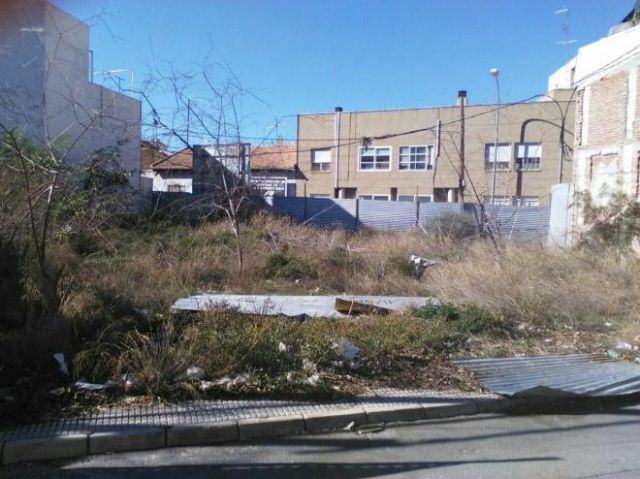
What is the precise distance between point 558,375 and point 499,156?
105 feet

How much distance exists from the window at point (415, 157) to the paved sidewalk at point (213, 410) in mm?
33051

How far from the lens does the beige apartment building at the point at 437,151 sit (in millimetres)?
34406

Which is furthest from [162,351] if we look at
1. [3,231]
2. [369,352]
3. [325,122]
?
[325,122]

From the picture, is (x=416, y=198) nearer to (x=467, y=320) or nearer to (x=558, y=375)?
(x=467, y=320)

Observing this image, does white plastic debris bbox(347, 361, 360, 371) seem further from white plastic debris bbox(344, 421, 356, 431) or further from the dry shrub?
the dry shrub

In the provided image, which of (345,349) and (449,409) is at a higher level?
(345,349)

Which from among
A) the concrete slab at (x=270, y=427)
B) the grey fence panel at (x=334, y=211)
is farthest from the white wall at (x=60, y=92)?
the grey fence panel at (x=334, y=211)

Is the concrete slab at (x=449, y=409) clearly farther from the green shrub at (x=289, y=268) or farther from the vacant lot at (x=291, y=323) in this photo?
the green shrub at (x=289, y=268)

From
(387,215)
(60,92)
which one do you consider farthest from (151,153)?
(387,215)

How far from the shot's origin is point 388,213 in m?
23.8

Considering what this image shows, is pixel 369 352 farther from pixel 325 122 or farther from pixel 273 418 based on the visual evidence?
pixel 325 122

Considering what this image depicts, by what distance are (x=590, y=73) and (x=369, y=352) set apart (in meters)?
12.3

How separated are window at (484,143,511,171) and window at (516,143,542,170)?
62 centimetres

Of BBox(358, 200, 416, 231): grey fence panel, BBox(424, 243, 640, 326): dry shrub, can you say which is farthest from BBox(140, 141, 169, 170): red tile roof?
BBox(358, 200, 416, 231): grey fence panel
